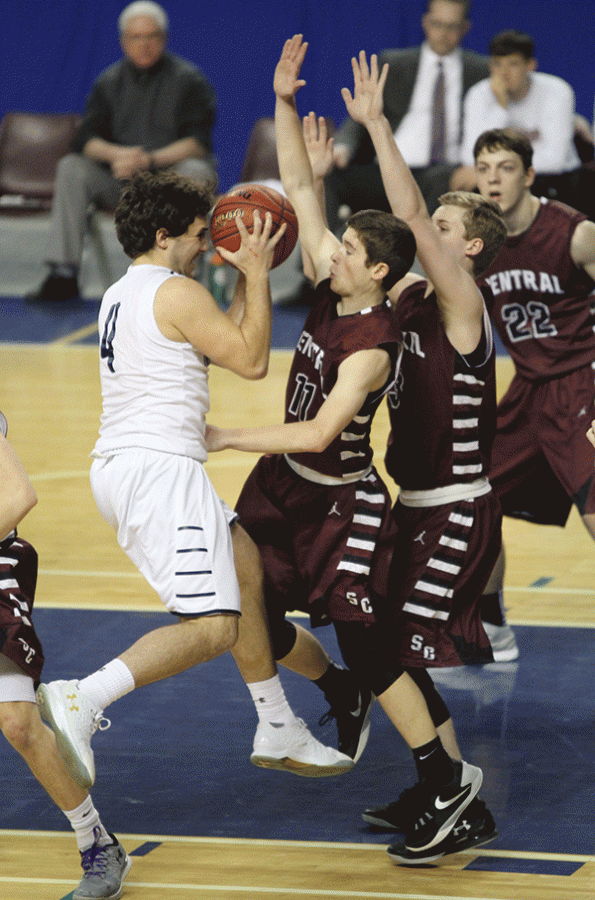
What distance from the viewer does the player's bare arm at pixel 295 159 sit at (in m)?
4.66

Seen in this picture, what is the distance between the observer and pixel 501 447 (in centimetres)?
588

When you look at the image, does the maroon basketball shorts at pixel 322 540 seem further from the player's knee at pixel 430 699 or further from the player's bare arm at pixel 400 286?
the player's bare arm at pixel 400 286

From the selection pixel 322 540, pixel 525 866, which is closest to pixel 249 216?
pixel 322 540

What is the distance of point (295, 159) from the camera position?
15.5ft

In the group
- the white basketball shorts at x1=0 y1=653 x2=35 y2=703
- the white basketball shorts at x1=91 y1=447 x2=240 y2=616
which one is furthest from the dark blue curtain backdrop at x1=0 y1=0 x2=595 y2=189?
the white basketball shorts at x1=0 y1=653 x2=35 y2=703

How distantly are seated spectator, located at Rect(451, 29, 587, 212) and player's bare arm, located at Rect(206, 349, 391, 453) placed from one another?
7.62 meters

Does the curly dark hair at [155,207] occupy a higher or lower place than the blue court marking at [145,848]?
higher

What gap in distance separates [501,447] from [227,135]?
33.7 ft

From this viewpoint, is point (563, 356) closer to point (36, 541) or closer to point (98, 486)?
point (98, 486)

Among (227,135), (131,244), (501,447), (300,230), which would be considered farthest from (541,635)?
(227,135)

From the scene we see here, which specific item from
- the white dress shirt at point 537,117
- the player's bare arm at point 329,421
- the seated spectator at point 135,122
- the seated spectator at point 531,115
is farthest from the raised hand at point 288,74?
the seated spectator at point 135,122

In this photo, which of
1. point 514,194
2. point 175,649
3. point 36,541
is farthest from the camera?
point 36,541

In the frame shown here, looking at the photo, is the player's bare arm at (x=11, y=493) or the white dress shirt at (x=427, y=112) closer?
the player's bare arm at (x=11, y=493)

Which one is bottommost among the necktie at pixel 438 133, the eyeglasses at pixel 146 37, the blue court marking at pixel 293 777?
the blue court marking at pixel 293 777
